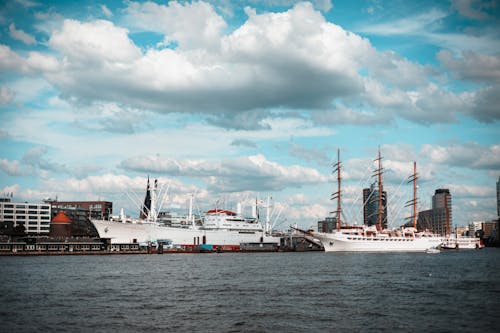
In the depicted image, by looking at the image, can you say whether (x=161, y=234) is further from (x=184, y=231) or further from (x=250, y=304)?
(x=250, y=304)

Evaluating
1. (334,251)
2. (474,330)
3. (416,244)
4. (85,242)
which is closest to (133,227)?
(85,242)

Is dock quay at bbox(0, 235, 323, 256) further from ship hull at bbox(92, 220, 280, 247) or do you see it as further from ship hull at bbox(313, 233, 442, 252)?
ship hull at bbox(313, 233, 442, 252)

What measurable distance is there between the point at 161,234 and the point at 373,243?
229ft

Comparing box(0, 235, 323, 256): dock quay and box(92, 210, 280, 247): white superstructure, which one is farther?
box(92, 210, 280, 247): white superstructure

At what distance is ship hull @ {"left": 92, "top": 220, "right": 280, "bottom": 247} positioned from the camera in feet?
541

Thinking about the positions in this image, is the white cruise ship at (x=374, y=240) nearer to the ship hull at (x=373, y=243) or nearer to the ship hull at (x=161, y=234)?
the ship hull at (x=373, y=243)

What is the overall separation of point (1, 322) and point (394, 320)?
89.6 feet

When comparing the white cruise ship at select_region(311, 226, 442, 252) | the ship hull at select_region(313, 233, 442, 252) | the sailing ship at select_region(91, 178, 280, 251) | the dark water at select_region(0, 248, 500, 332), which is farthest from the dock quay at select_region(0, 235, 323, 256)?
the dark water at select_region(0, 248, 500, 332)

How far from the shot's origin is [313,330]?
33250mm

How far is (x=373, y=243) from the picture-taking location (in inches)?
6585

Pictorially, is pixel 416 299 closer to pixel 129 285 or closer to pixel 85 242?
pixel 129 285

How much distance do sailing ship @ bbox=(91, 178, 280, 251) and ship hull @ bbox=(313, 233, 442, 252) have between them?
1450 inches

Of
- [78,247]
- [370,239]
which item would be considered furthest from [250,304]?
[370,239]

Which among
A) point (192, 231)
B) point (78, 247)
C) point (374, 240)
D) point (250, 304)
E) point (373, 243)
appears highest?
point (192, 231)
